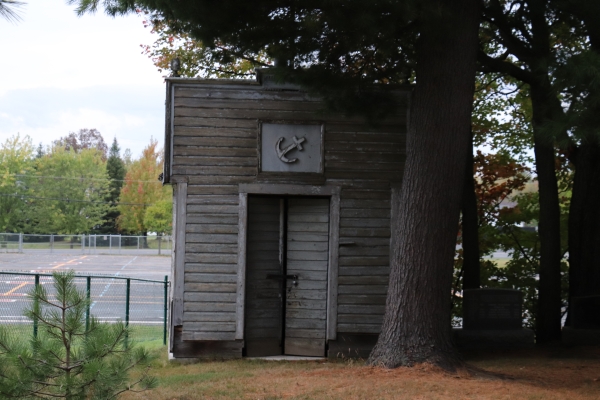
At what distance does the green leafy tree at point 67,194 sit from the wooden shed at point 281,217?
46.5m

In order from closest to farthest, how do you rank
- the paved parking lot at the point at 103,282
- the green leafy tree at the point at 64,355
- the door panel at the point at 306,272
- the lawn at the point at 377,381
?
the green leafy tree at the point at 64,355 < the lawn at the point at 377,381 < the door panel at the point at 306,272 < the paved parking lot at the point at 103,282

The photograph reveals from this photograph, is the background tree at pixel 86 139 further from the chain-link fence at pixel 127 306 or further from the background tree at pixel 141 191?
the chain-link fence at pixel 127 306

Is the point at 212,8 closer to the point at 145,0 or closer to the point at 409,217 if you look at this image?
the point at 145,0

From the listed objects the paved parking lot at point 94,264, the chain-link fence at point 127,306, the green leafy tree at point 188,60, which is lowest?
the paved parking lot at point 94,264

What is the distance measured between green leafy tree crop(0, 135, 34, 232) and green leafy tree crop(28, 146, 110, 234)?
76 cm

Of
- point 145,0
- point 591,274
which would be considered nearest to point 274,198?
point 145,0

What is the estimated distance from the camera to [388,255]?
10.4 meters

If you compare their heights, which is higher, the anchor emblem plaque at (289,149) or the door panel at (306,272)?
the anchor emblem plaque at (289,149)

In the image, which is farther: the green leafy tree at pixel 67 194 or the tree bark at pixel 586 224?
the green leafy tree at pixel 67 194

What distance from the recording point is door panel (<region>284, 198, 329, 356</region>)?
1042 centimetres

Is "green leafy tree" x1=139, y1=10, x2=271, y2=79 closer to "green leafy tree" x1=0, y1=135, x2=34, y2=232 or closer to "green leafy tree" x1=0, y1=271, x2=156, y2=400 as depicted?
"green leafy tree" x1=0, y1=271, x2=156, y2=400

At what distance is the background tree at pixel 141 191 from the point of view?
53.7 metres

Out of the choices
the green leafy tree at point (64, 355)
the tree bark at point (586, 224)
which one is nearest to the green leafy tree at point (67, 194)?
the tree bark at point (586, 224)

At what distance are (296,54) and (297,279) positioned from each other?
3.33 meters
